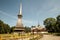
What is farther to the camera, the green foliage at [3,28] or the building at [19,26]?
the green foliage at [3,28]

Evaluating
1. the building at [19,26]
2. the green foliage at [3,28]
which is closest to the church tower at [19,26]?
the building at [19,26]

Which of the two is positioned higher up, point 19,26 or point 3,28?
point 19,26

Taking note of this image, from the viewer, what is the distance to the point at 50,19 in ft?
306

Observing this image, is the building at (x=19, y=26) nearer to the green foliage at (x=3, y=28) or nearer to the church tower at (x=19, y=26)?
the church tower at (x=19, y=26)

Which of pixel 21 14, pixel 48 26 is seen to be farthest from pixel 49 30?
pixel 21 14

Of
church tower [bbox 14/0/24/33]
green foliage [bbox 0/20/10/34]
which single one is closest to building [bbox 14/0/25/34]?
church tower [bbox 14/0/24/33]

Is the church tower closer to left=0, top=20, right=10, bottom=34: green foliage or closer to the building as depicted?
the building

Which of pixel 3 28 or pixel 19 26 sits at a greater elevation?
pixel 19 26

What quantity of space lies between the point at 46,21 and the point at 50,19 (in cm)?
410

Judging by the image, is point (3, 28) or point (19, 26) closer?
point (19, 26)

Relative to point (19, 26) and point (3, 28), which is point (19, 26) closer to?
point (19, 26)

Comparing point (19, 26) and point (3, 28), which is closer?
point (19, 26)

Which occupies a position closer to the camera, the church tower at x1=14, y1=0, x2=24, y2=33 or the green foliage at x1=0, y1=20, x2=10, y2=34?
the church tower at x1=14, y1=0, x2=24, y2=33

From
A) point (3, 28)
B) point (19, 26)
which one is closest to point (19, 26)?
point (19, 26)
